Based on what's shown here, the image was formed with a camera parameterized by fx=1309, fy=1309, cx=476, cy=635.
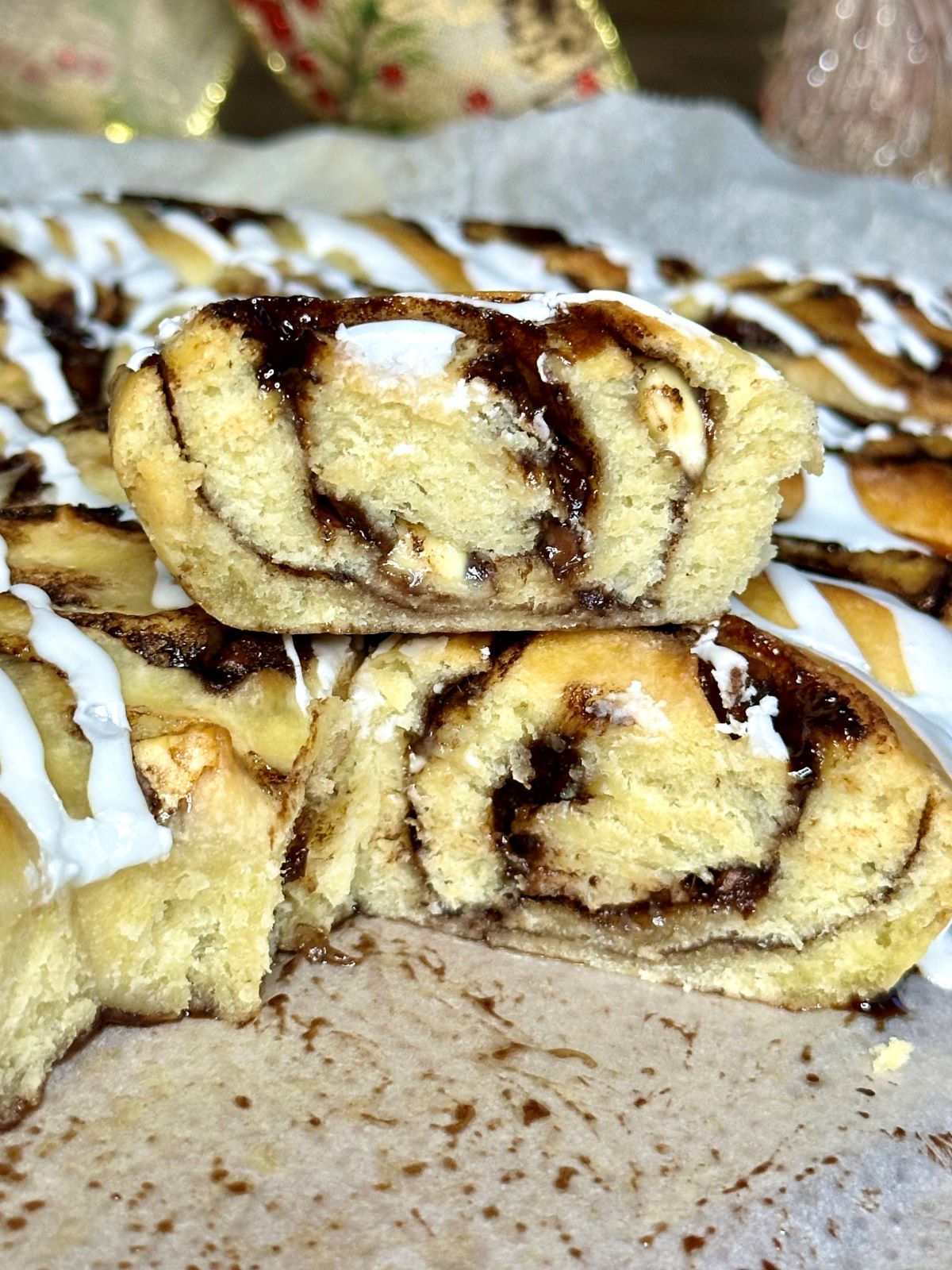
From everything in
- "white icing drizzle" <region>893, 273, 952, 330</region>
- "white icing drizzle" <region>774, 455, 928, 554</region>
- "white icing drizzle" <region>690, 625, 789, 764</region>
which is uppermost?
"white icing drizzle" <region>893, 273, 952, 330</region>

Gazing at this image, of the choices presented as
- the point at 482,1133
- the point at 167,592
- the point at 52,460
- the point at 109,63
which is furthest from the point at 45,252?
the point at 482,1133

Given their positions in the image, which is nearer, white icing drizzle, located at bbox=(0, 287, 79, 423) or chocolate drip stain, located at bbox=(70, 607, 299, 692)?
chocolate drip stain, located at bbox=(70, 607, 299, 692)

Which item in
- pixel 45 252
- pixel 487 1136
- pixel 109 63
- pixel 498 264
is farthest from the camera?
pixel 109 63

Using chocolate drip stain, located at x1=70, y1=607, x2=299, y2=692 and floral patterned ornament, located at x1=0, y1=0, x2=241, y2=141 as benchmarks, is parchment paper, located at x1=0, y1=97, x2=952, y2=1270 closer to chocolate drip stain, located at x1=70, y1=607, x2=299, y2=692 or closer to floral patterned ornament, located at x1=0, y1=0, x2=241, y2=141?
chocolate drip stain, located at x1=70, y1=607, x2=299, y2=692

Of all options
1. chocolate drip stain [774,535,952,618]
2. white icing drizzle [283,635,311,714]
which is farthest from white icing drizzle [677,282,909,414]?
white icing drizzle [283,635,311,714]

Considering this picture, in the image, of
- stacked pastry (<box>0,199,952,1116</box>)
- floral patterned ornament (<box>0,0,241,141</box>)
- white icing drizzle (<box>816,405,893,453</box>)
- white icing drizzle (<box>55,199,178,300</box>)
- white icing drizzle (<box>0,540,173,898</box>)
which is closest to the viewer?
white icing drizzle (<box>0,540,173,898</box>)

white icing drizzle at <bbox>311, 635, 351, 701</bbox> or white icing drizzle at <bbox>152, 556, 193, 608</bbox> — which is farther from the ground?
white icing drizzle at <bbox>311, 635, 351, 701</bbox>

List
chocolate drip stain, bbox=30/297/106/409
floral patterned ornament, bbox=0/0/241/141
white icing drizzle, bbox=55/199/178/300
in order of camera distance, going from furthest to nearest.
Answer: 1. floral patterned ornament, bbox=0/0/241/141
2. white icing drizzle, bbox=55/199/178/300
3. chocolate drip stain, bbox=30/297/106/409

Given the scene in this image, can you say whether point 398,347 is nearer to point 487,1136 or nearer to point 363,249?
point 487,1136
